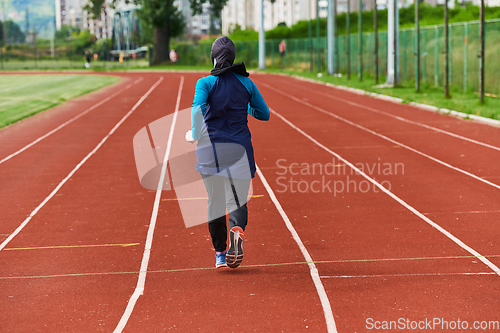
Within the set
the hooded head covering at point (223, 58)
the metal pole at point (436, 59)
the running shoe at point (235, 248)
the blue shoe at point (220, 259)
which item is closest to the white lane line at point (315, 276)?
the running shoe at point (235, 248)

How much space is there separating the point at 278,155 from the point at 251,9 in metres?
161

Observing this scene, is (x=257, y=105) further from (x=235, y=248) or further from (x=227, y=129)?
(x=235, y=248)

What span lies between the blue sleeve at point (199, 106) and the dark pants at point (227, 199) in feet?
1.53

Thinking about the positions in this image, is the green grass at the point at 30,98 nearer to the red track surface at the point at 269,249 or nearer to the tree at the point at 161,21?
the red track surface at the point at 269,249

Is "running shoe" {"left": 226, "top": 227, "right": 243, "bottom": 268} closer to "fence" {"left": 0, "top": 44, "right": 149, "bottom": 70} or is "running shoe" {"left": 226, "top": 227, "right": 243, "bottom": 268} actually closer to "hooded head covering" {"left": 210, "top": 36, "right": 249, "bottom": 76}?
"hooded head covering" {"left": 210, "top": 36, "right": 249, "bottom": 76}

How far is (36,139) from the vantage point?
16.7 meters

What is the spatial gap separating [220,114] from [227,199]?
0.75m

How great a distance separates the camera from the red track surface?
5262 millimetres

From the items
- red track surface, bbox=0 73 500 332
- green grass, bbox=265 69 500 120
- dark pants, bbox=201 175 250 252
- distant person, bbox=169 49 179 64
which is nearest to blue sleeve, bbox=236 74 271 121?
dark pants, bbox=201 175 250 252

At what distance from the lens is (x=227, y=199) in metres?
5.99

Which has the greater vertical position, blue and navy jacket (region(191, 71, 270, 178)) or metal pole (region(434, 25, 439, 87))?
metal pole (region(434, 25, 439, 87))

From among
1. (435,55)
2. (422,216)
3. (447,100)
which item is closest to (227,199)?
(422,216)

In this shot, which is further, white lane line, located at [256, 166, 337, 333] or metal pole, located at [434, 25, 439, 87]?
metal pole, located at [434, 25, 439, 87]

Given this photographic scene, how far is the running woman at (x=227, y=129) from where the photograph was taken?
5762mm
